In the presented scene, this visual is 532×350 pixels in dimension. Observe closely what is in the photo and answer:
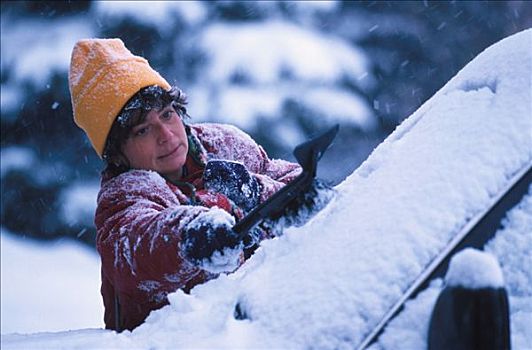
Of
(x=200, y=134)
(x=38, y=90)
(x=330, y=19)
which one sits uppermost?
(x=200, y=134)

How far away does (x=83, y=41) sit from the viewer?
2398 mm

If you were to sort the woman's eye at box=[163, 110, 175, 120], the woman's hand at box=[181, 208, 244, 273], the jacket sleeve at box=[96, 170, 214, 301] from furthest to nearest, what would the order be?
the woman's eye at box=[163, 110, 175, 120] → the jacket sleeve at box=[96, 170, 214, 301] → the woman's hand at box=[181, 208, 244, 273]

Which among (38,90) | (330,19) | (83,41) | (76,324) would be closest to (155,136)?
(83,41)

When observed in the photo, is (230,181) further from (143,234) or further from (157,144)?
(143,234)

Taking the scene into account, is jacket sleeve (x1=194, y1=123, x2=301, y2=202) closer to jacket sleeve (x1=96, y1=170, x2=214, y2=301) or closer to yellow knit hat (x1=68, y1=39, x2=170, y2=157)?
yellow knit hat (x1=68, y1=39, x2=170, y2=157)

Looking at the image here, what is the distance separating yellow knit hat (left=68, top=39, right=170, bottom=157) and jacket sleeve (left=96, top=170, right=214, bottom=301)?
227 mm

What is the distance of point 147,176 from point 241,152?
22.4 inches

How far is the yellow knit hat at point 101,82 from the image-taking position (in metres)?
2.22

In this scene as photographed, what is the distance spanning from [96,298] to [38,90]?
2343mm

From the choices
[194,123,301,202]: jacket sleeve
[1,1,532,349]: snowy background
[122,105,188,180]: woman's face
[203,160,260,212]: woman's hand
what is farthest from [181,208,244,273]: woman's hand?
[1,1,532,349]: snowy background

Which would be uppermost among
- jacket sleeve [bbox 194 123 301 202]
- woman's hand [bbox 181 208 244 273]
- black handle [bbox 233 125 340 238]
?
black handle [bbox 233 125 340 238]

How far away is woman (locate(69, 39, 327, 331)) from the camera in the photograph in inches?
70.2

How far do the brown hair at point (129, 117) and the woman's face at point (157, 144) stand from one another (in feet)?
0.06

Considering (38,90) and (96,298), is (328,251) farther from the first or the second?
(96,298)
